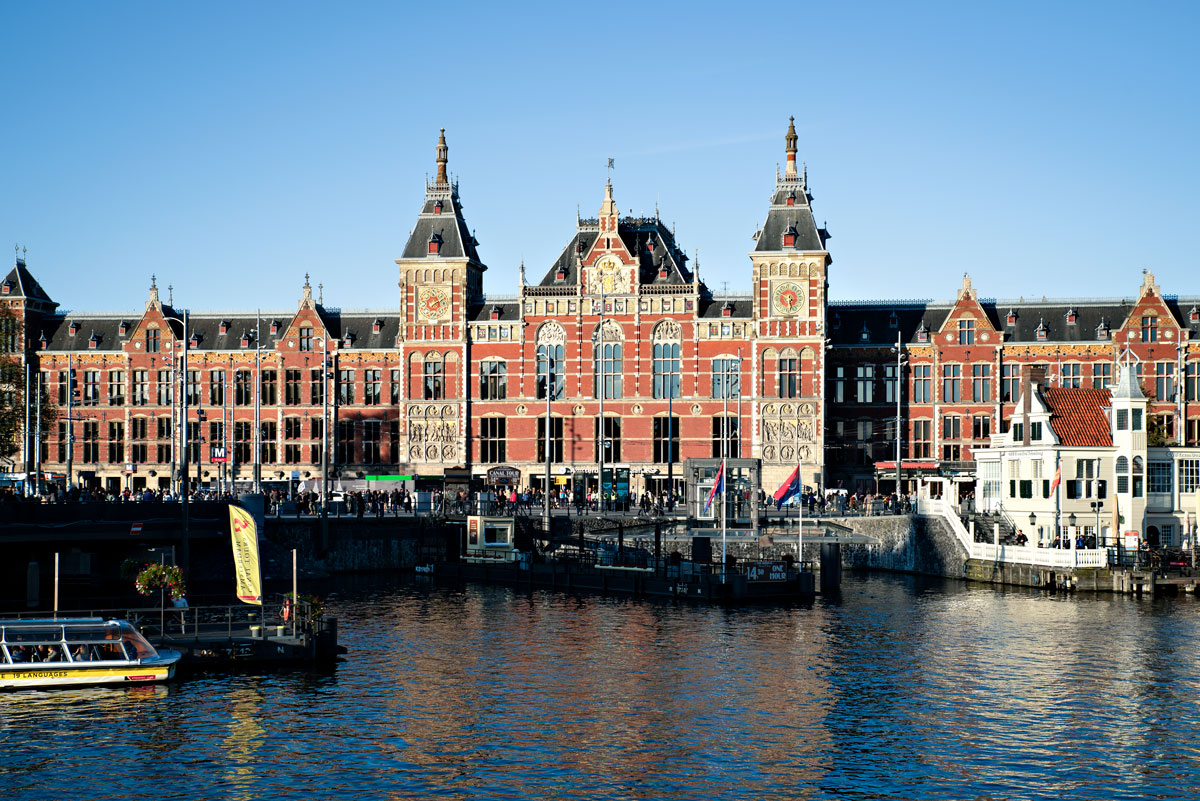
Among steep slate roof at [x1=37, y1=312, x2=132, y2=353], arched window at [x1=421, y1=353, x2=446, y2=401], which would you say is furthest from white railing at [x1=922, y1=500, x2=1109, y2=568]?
steep slate roof at [x1=37, y1=312, x2=132, y2=353]

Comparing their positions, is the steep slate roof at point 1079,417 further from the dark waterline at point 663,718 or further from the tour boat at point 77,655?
the tour boat at point 77,655

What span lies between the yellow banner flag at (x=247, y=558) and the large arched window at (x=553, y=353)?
Result: 188 feet

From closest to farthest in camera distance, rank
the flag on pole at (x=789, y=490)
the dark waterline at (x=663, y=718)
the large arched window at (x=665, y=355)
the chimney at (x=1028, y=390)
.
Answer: the dark waterline at (x=663, y=718) → the flag on pole at (x=789, y=490) → the chimney at (x=1028, y=390) → the large arched window at (x=665, y=355)

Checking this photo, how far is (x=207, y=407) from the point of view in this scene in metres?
115

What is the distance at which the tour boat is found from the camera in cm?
4497

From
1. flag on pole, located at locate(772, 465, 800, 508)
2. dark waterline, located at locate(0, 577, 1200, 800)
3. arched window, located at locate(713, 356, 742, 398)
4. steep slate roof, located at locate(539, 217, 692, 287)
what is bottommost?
dark waterline, located at locate(0, 577, 1200, 800)

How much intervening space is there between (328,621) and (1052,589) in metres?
38.5

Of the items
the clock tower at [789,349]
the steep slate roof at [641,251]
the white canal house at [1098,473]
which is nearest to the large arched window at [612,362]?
the steep slate roof at [641,251]

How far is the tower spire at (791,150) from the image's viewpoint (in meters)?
105

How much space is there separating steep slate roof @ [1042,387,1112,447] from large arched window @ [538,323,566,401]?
38.8 meters

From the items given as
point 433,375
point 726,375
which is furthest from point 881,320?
point 433,375

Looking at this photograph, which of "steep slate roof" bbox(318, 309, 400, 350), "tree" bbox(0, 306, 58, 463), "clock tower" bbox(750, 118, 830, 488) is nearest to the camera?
"tree" bbox(0, 306, 58, 463)

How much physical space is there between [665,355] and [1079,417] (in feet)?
113

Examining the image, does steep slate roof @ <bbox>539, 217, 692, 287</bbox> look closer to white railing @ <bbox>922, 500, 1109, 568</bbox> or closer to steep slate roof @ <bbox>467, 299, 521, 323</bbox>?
steep slate roof @ <bbox>467, 299, 521, 323</bbox>
